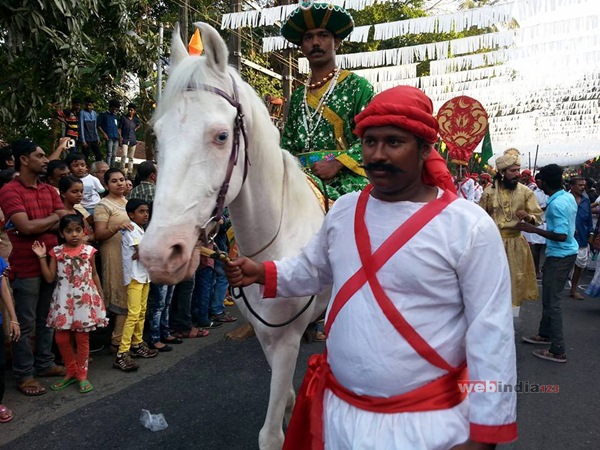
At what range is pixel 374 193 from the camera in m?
1.61

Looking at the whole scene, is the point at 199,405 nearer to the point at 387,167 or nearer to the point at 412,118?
the point at 387,167

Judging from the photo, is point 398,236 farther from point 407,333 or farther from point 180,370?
point 180,370

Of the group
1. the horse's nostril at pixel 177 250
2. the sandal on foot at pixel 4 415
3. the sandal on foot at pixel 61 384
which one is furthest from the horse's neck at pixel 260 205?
Result: the sandal on foot at pixel 61 384

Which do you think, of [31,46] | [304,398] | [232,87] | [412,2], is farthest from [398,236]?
[412,2]

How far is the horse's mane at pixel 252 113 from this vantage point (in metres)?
1.82

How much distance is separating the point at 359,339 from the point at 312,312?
3.70 feet

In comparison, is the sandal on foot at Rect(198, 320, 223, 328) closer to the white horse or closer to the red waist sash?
the white horse

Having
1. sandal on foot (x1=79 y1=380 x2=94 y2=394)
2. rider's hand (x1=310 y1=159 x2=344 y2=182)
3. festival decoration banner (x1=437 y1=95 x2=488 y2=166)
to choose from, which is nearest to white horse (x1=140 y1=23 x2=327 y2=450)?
rider's hand (x1=310 y1=159 x2=344 y2=182)

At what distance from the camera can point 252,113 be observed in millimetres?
2143

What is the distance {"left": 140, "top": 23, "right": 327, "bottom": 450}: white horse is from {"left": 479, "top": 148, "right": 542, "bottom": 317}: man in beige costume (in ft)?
12.8

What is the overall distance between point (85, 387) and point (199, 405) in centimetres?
111

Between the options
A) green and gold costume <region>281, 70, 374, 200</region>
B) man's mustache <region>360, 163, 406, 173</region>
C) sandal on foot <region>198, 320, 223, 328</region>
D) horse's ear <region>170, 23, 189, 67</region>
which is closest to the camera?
man's mustache <region>360, 163, 406, 173</region>

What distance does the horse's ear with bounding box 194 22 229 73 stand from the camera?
5.99 ft

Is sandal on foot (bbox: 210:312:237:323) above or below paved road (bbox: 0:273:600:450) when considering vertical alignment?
below
